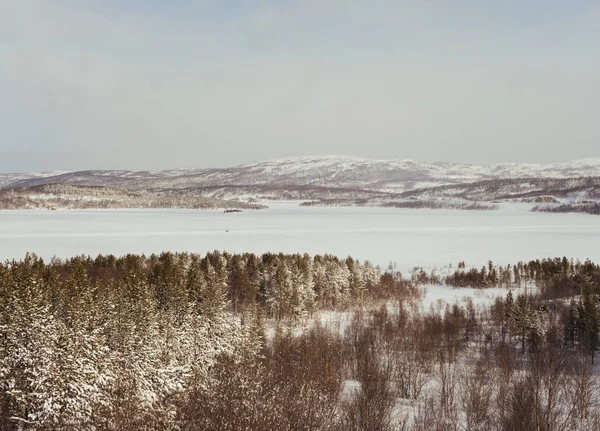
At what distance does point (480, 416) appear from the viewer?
24.7m

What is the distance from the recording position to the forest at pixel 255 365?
21.3 m

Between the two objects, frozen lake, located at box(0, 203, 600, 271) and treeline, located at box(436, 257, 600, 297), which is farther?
frozen lake, located at box(0, 203, 600, 271)

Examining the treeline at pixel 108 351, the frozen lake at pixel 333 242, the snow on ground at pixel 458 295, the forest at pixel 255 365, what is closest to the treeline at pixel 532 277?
the snow on ground at pixel 458 295

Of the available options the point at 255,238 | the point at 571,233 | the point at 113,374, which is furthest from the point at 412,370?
the point at 571,233

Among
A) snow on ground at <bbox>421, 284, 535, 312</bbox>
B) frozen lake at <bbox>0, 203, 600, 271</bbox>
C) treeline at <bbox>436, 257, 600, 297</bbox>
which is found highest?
frozen lake at <bbox>0, 203, 600, 271</bbox>

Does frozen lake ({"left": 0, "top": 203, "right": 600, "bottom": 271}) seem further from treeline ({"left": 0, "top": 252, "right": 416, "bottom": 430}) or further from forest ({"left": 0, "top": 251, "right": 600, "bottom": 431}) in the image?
treeline ({"left": 0, "top": 252, "right": 416, "bottom": 430})

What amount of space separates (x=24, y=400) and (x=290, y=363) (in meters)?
17.2

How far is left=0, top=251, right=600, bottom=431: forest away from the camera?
69.8 feet

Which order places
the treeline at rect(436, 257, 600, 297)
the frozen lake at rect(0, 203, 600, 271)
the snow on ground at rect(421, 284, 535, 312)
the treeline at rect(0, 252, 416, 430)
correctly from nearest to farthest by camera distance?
the treeline at rect(0, 252, 416, 430) → the snow on ground at rect(421, 284, 535, 312) → the treeline at rect(436, 257, 600, 297) → the frozen lake at rect(0, 203, 600, 271)

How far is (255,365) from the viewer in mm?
29734

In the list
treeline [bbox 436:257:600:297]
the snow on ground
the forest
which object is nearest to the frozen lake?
treeline [bbox 436:257:600:297]

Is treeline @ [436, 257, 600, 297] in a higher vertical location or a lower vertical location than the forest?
lower

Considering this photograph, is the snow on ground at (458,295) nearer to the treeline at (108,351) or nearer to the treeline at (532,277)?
the treeline at (532,277)

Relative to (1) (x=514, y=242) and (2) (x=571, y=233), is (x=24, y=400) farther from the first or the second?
(2) (x=571, y=233)
